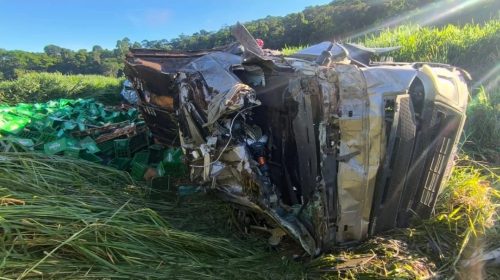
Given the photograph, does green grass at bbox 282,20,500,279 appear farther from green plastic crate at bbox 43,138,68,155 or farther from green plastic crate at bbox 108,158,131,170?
green plastic crate at bbox 43,138,68,155

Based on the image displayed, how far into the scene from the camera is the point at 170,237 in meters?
3.20

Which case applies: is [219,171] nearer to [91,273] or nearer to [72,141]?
[91,273]

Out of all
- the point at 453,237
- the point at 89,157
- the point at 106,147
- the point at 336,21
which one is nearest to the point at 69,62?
the point at 336,21

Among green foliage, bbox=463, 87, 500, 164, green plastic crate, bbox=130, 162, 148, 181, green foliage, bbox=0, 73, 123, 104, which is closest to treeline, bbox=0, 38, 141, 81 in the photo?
green foliage, bbox=0, 73, 123, 104

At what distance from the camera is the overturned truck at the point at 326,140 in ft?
9.52

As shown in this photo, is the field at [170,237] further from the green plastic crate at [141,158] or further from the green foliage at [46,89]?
the green foliage at [46,89]

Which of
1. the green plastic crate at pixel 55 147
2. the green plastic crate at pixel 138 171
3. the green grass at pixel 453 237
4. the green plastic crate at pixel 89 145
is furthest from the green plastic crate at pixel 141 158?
the green grass at pixel 453 237

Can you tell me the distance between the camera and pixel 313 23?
23.4 m

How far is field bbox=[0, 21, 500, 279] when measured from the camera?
2824 mm

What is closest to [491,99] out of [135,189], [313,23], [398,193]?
[398,193]

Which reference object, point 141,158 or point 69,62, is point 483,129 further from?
point 69,62

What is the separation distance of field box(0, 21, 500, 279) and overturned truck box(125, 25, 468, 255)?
0.22 metres

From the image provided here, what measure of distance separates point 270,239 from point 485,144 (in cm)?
338

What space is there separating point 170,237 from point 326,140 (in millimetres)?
1349
